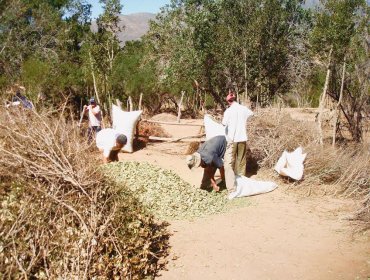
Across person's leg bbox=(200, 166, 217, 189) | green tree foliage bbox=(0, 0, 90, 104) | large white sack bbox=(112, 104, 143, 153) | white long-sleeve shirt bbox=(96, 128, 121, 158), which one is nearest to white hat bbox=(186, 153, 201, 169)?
person's leg bbox=(200, 166, 217, 189)

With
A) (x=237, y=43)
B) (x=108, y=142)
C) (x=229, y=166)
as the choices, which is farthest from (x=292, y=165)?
(x=237, y=43)

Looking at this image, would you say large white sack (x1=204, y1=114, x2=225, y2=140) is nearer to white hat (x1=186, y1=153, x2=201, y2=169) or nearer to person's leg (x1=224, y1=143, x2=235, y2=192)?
person's leg (x1=224, y1=143, x2=235, y2=192)

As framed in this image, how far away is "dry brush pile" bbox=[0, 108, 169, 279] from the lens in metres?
3.53

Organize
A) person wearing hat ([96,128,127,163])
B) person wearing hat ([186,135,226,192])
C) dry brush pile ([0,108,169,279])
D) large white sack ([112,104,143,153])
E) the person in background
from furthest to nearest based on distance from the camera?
large white sack ([112,104,143,153]), person wearing hat ([186,135,226,192]), person wearing hat ([96,128,127,163]), the person in background, dry brush pile ([0,108,169,279])

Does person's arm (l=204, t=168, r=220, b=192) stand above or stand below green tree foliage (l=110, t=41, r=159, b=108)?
below

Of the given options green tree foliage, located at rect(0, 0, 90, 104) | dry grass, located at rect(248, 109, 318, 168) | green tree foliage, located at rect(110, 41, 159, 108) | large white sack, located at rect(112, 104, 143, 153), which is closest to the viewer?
dry grass, located at rect(248, 109, 318, 168)

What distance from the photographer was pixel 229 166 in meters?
6.06

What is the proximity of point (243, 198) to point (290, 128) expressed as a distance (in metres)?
2.06

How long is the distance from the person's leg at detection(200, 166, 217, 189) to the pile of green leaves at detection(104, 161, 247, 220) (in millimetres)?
250

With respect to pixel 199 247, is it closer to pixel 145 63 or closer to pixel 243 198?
pixel 243 198

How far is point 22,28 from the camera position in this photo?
1858cm

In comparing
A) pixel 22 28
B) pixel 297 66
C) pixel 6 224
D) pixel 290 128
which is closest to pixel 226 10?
pixel 297 66

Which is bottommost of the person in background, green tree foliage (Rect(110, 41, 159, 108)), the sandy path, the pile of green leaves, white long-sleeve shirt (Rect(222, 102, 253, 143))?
the sandy path

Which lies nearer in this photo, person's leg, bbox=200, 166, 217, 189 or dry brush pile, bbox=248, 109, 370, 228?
person's leg, bbox=200, 166, 217, 189
